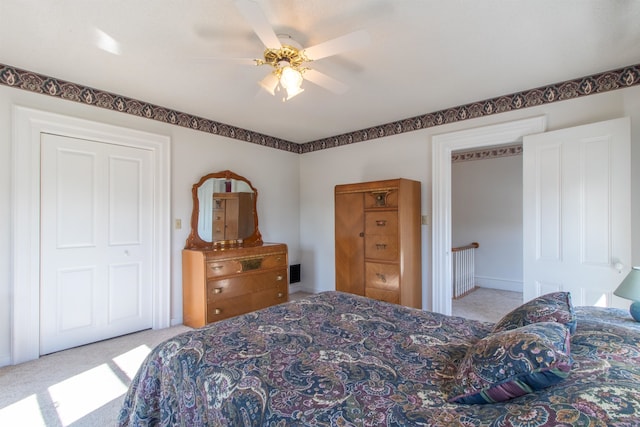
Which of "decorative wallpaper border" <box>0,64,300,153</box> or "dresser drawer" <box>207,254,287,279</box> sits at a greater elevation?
"decorative wallpaper border" <box>0,64,300,153</box>

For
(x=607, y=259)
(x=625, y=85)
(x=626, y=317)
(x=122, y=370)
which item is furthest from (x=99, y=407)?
Result: (x=625, y=85)

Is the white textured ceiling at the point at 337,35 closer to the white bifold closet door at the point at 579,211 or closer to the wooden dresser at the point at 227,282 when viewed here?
the white bifold closet door at the point at 579,211

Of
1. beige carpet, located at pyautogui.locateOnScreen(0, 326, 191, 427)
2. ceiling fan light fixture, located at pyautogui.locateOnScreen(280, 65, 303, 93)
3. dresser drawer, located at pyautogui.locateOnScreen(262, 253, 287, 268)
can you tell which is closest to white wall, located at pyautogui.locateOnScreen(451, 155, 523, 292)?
dresser drawer, located at pyautogui.locateOnScreen(262, 253, 287, 268)

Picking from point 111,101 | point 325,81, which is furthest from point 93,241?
point 325,81

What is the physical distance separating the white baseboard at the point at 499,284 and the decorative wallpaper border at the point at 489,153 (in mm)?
2121

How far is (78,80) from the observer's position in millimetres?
2762

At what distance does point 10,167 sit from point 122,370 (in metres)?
1.90

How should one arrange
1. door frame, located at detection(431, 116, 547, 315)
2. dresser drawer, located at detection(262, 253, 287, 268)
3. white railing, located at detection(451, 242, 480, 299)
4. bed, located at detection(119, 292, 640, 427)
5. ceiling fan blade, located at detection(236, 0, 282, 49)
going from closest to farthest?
bed, located at detection(119, 292, 640, 427)
ceiling fan blade, located at detection(236, 0, 282, 49)
door frame, located at detection(431, 116, 547, 315)
dresser drawer, located at detection(262, 253, 287, 268)
white railing, located at detection(451, 242, 480, 299)

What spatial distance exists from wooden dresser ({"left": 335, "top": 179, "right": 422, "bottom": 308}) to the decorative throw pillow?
1.89 meters

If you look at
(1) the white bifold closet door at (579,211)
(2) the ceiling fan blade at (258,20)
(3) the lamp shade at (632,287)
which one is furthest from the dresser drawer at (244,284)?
(3) the lamp shade at (632,287)

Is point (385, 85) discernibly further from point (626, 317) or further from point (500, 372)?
point (500, 372)

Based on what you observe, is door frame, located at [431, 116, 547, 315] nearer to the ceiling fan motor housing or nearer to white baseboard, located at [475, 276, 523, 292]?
the ceiling fan motor housing

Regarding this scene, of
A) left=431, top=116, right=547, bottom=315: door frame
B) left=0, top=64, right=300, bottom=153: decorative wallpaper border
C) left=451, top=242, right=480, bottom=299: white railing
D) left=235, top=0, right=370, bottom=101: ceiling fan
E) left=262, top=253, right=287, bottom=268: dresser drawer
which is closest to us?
left=235, top=0, right=370, bottom=101: ceiling fan

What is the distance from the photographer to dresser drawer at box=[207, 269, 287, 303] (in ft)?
10.9
